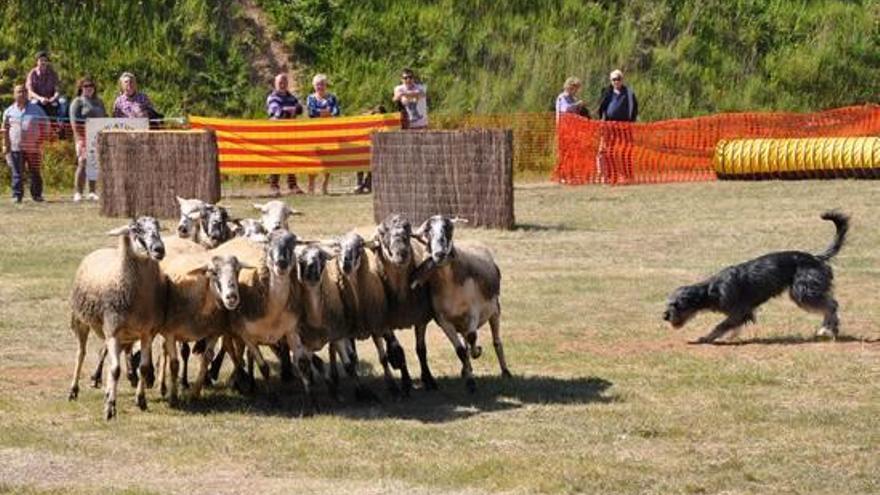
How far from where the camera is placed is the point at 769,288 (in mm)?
16922

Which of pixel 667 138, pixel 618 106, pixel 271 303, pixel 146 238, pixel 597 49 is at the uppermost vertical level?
pixel 597 49

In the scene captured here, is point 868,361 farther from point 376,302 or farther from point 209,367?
point 209,367

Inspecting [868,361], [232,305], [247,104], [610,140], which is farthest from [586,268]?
[247,104]

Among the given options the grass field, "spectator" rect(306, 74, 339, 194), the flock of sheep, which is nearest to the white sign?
"spectator" rect(306, 74, 339, 194)

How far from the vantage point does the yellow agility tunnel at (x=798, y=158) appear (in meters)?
33.7

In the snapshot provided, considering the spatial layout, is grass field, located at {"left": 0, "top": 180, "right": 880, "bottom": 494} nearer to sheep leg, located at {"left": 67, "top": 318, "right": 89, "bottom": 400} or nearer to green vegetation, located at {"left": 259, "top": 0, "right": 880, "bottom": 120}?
sheep leg, located at {"left": 67, "top": 318, "right": 89, "bottom": 400}

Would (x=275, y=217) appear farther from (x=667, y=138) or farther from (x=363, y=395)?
(x=667, y=138)

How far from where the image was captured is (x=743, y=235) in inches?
985

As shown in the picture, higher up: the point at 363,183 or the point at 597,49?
the point at 597,49

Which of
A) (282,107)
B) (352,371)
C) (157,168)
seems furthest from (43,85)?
(352,371)

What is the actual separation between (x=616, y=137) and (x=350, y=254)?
67.3 feet

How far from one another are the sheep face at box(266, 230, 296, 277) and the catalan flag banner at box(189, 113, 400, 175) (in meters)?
18.6

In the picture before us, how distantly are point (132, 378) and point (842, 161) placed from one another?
2069 cm

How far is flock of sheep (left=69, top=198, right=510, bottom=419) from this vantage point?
1414cm
